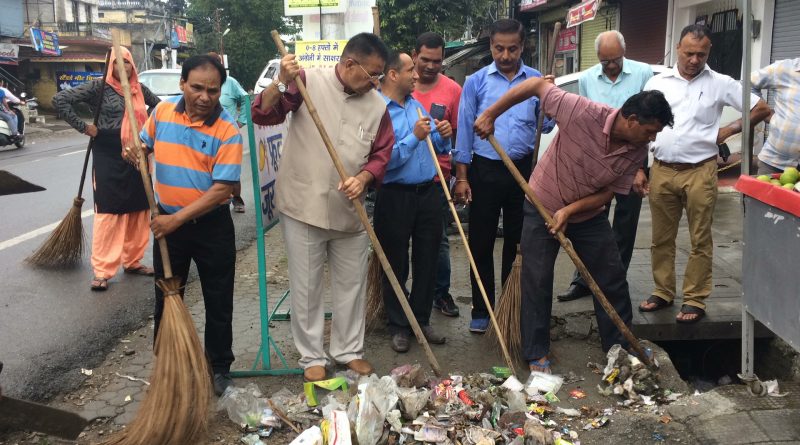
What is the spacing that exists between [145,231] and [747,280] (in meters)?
4.39

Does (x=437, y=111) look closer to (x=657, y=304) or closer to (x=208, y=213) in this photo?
(x=208, y=213)

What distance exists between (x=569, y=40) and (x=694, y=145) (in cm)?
1304


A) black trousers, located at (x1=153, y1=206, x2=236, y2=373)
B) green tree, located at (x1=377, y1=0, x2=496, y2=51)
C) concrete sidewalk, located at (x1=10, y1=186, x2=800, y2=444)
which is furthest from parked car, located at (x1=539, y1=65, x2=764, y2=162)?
green tree, located at (x1=377, y1=0, x2=496, y2=51)

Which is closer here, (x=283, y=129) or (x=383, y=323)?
(x=283, y=129)

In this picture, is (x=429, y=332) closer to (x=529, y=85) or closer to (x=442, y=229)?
(x=442, y=229)

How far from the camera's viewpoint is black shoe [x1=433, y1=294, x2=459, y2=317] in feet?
15.8

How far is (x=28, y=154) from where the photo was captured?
14773 mm

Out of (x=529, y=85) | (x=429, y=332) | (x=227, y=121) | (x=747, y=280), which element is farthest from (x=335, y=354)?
(x=747, y=280)

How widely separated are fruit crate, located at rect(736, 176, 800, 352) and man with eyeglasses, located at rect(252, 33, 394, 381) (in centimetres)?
181

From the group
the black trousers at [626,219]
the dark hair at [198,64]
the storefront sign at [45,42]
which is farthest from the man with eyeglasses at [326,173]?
the storefront sign at [45,42]

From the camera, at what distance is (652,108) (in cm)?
326

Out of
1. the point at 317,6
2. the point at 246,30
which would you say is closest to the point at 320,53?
the point at 317,6

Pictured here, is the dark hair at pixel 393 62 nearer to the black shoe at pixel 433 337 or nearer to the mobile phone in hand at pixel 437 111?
the mobile phone in hand at pixel 437 111

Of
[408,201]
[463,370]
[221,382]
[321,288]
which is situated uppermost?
[408,201]
